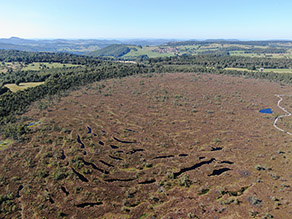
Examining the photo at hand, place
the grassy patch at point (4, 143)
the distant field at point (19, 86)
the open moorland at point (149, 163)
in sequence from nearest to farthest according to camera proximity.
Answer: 1. the open moorland at point (149, 163)
2. the grassy patch at point (4, 143)
3. the distant field at point (19, 86)

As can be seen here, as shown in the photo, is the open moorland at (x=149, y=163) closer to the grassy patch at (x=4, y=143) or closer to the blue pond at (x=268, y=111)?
the blue pond at (x=268, y=111)

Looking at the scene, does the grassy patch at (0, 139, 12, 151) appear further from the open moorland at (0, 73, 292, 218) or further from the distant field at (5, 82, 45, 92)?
the distant field at (5, 82, 45, 92)

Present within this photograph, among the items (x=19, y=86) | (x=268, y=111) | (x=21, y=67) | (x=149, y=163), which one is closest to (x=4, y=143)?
(x=149, y=163)

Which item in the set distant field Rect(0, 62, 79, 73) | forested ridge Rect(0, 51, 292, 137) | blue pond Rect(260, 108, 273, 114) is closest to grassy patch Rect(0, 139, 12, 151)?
forested ridge Rect(0, 51, 292, 137)

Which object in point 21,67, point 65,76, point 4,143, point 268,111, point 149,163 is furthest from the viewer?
point 21,67

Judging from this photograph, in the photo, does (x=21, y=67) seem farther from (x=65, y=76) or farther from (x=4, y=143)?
(x=4, y=143)

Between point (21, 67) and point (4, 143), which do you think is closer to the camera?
point (4, 143)

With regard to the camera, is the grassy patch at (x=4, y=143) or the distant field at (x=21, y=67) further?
the distant field at (x=21, y=67)

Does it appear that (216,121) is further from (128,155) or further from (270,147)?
(128,155)

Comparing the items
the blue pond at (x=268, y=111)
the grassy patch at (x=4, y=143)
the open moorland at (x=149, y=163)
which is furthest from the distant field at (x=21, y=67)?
the blue pond at (x=268, y=111)
